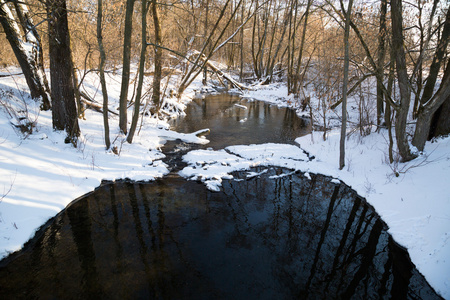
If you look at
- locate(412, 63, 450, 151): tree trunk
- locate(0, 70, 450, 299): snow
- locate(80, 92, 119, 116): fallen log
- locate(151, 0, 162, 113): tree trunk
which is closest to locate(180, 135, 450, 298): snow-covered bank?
locate(0, 70, 450, 299): snow

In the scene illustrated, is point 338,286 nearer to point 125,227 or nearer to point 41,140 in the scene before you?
point 125,227

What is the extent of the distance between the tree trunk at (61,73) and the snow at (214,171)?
446mm

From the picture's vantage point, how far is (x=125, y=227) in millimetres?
5543

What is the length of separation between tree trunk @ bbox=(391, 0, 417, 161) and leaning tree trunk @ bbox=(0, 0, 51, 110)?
1079cm

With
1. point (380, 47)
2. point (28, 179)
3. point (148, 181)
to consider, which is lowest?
point (148, 181)

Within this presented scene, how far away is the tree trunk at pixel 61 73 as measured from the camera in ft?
23.3

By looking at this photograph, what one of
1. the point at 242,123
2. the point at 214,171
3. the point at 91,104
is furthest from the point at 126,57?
the point at 242,123

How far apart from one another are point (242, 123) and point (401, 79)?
29.8 ft

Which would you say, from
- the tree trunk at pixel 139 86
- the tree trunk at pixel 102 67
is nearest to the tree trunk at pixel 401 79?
the tree trunk at pixel 139 86

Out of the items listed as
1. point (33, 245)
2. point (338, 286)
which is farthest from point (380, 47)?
point (33, 245)

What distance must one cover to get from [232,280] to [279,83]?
27.8 m

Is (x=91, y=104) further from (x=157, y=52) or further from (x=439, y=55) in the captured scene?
(x=439, y=55)

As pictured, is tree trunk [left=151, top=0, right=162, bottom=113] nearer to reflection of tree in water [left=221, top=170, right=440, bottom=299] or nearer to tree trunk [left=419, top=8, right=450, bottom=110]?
reflection of tree in water [left=221, top=170, right=440, bottom=299]

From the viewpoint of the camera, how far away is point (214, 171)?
836 centimetres
